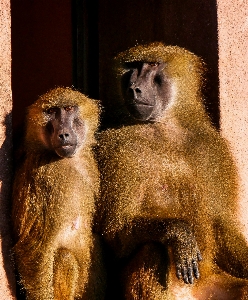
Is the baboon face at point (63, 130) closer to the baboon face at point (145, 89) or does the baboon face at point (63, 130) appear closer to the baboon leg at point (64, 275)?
the baboon face at point (145, 89)

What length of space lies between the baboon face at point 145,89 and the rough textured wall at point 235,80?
0.60 metres

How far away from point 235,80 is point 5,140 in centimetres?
169

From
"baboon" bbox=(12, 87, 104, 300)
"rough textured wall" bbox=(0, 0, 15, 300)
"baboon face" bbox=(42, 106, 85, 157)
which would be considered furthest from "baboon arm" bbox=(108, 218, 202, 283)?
"rough textured wall" bbox=(0, 0, 15, 300)

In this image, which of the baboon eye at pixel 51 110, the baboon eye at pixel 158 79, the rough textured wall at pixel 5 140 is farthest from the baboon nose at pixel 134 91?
the rough textured wall at pixel 5 140

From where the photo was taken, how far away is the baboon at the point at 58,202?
13.9 ft

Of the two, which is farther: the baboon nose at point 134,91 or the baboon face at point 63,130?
the baboon nose at point 134,91

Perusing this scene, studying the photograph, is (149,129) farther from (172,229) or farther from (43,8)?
(43,8)

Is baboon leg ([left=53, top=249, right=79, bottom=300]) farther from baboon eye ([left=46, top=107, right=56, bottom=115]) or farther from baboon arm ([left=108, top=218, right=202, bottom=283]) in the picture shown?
baboon eye ([left=46, top=107, right=56, bottom=115])

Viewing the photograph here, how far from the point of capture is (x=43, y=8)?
6578mm

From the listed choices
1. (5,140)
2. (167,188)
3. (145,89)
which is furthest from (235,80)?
(5,140)

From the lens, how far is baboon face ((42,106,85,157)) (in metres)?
4.27

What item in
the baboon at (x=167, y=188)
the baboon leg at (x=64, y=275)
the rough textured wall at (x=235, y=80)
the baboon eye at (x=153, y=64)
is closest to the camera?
the baboon leg at (x=64, y=275)

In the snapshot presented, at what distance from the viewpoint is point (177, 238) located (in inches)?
172

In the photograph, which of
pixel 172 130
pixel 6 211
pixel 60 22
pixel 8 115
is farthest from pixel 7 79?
pixel 60 22
